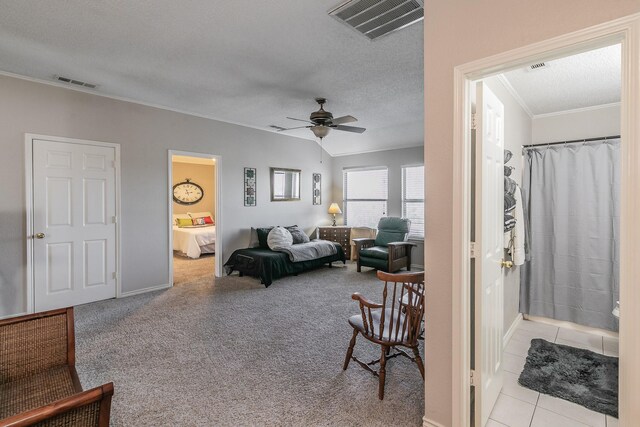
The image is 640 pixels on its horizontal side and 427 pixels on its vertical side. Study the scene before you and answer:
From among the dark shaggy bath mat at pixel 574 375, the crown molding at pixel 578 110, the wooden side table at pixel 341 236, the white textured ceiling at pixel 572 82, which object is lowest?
the dark shaggy bath mat at pixel 574 375

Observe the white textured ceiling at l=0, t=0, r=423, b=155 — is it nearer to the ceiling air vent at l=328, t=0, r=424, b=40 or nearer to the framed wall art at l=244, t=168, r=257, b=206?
the ceiling air vent at l=328, t=0, r=424, b=40

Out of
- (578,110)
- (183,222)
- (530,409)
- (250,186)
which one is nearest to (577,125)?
(578,110)

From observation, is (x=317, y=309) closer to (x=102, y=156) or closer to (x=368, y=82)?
(x=368, y=82)

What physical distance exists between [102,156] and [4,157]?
92cm

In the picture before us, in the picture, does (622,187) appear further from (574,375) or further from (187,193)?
(187,193)

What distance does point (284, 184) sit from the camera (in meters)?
6.53

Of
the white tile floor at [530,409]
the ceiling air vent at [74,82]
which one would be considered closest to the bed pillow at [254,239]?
the ceiling air vent at [74,82]

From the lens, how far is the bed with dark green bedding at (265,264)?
4.91 meters

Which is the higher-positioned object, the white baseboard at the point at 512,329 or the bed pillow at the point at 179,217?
the bed pillow at the point at 179,217

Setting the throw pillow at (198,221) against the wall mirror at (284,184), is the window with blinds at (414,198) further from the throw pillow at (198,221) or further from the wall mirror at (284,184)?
the throw pillow at (198,221)

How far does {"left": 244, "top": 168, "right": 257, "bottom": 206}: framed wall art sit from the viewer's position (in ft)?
19.0

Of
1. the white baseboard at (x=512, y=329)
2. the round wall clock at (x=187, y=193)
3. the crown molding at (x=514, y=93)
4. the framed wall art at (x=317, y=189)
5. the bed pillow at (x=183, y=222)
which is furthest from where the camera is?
the round wall clock at (x=187, y=193)

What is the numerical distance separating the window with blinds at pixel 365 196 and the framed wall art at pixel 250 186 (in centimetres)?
248

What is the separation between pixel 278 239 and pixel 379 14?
3.98m
